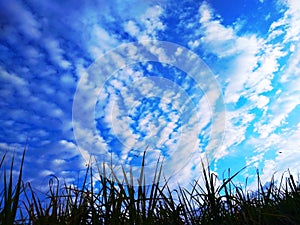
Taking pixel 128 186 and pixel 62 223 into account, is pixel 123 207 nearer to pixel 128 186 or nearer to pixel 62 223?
pixel 128 186

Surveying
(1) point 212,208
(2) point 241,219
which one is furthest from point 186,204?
(2) point 241,219

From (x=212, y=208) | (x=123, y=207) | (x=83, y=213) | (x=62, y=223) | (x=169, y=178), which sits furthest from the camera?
(x=169, y=178)

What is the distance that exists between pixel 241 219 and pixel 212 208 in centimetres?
38

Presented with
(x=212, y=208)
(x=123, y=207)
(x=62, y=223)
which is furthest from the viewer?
(x=212, y=208)

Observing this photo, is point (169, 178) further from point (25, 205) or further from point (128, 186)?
point (25, 205)

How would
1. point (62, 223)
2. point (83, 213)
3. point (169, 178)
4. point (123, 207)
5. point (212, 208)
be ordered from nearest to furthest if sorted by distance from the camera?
1. point (62, 223)
2. point (83, 213)
3. point (123, 207)
4. point (212, 208)
5. point (169, 178)

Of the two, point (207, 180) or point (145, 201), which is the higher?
point (207, 180)

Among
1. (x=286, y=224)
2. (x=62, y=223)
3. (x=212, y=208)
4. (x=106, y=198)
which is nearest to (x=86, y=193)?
(x=106, y=198)

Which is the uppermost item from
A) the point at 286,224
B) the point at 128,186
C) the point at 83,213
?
the point at 128,186

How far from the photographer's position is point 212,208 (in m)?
3.83

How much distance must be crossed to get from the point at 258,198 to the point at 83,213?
7.54 feet

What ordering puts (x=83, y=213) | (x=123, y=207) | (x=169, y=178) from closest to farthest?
1. (x=83, y=213)
2. (x=123, y=207)
3. (x=169, y=178)

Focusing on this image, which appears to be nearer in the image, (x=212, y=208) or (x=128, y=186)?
(x=128, y=186)

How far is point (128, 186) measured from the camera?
11.0 feet
